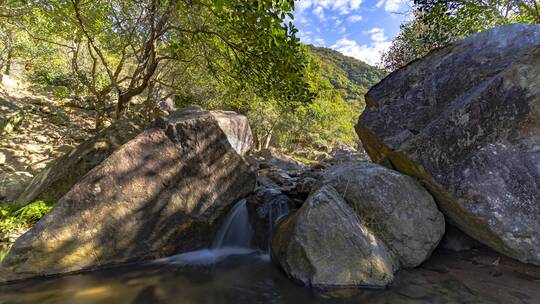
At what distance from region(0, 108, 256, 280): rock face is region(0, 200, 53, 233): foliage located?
1.62 meters

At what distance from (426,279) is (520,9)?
1019cm

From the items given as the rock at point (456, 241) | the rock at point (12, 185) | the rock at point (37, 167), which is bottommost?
the rock at point (456, 241)

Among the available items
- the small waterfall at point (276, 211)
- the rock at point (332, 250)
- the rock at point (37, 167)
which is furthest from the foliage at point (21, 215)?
the rock at point (332, 250)

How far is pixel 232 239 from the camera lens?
7367 millimetres

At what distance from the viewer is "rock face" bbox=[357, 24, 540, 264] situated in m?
5.07

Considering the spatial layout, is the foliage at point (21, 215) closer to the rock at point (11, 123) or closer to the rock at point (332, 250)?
the rock at point (332, 250)

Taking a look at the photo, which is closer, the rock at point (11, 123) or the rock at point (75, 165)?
the rock at point (75, 165)

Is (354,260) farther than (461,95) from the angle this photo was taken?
No

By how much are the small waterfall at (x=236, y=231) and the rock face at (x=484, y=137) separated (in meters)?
3.58

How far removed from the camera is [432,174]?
5773 millimetres

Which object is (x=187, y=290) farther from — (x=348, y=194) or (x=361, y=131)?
(x=361, y=131)

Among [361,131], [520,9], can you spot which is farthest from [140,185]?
[520,9]

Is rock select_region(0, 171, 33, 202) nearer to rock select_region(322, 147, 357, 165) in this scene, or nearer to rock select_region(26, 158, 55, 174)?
rock select_region(26, 158, 55, 174)

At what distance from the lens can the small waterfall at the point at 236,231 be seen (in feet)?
23.9
